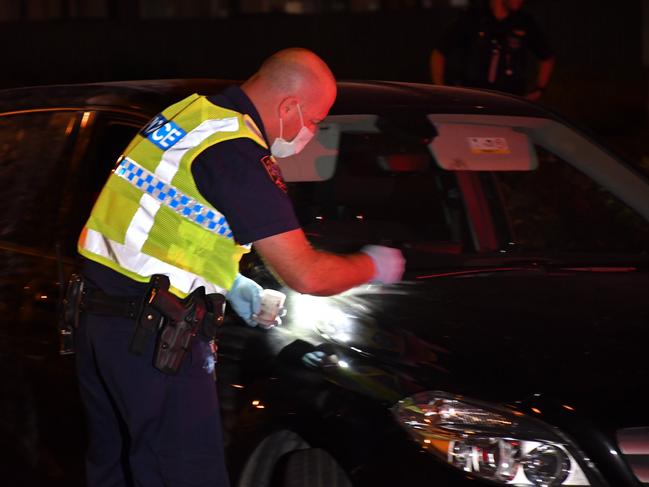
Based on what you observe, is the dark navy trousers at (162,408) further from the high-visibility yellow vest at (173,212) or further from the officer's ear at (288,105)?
the officer's ear at (288,105)

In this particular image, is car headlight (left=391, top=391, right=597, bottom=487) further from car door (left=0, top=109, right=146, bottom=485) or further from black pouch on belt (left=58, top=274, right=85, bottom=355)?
car door (left=0, top=109, right=146, bottom=485)

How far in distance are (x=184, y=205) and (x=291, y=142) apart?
369 millimetres

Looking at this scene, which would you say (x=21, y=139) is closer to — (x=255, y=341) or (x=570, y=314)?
(x=255, y=341)

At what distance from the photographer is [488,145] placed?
15.1 ft

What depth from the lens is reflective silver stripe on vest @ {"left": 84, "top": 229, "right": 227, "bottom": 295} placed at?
123 inches

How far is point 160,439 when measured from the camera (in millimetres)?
3172

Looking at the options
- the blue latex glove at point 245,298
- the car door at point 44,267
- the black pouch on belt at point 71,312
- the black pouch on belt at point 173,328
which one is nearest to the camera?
the black pouch on belt at point 173,328

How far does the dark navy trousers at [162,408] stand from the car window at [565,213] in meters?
1.51

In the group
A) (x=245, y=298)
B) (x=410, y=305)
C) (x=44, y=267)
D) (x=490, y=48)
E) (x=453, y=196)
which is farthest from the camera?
(x=490, y=48)

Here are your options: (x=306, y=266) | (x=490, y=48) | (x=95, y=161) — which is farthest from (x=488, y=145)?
(x=490, y=48)

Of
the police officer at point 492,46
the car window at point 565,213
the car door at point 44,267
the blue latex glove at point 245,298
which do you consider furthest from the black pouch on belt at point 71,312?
the police officer at point 492,46

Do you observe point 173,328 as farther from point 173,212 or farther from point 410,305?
point 410,305

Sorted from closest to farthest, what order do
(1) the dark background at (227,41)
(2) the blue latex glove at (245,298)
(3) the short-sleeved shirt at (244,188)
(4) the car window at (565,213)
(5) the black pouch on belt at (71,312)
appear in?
1. (3) the short-sleeved shirt at (244,188)
2. (5) the black pouch on belt at (71,312)
3. (2) the blue latex glove at (245,298)
4. (4) the car window at (565,213)
5. (1) the dark background at (227,41)

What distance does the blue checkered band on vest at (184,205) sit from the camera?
121 inches
